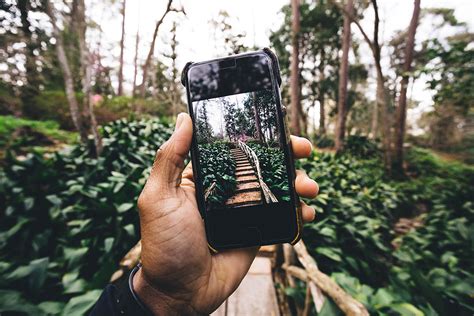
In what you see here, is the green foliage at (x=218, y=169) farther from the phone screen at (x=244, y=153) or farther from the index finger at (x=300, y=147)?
the index finger at (x=300, y=147)

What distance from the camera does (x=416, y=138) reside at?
19281 mm

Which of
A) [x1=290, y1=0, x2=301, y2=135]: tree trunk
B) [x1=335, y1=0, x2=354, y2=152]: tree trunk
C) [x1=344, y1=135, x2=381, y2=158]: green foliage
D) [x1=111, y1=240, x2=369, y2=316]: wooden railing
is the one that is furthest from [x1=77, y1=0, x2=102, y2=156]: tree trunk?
[x1=344, y1=135, x2=381, y2=158]: green foliage

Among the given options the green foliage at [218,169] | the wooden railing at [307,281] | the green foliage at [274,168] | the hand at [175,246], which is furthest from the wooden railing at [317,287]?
the green foliage at [218,169]

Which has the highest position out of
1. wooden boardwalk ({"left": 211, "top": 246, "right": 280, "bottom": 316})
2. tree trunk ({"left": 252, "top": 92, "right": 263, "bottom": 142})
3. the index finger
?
tree trunk ({"left": 252, "top": 92, "right": 263, "bottom": 142})

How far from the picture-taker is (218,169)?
45.9 inches

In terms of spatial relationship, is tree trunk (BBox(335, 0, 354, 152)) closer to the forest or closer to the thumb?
the forest

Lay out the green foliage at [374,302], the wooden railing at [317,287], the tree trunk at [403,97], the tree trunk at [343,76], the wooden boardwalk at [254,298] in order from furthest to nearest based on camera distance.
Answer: the tree trunk at [343,76] → the tree trunk at [403,97] → the wooden boardwalk at [254,298] → the green foliage at [374,302] → the wooden railing at [317,287]

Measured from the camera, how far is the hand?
1110mm

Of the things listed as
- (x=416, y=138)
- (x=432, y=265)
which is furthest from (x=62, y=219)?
(x=416, y=138)

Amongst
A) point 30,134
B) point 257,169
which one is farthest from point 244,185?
point 30,134

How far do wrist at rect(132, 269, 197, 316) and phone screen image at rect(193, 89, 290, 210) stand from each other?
1.45 feet

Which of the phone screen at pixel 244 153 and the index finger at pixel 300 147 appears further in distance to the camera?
the index finger at pixel 300 147

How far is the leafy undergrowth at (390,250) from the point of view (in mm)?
1875

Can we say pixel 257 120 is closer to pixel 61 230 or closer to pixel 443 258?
pixel 61 230
